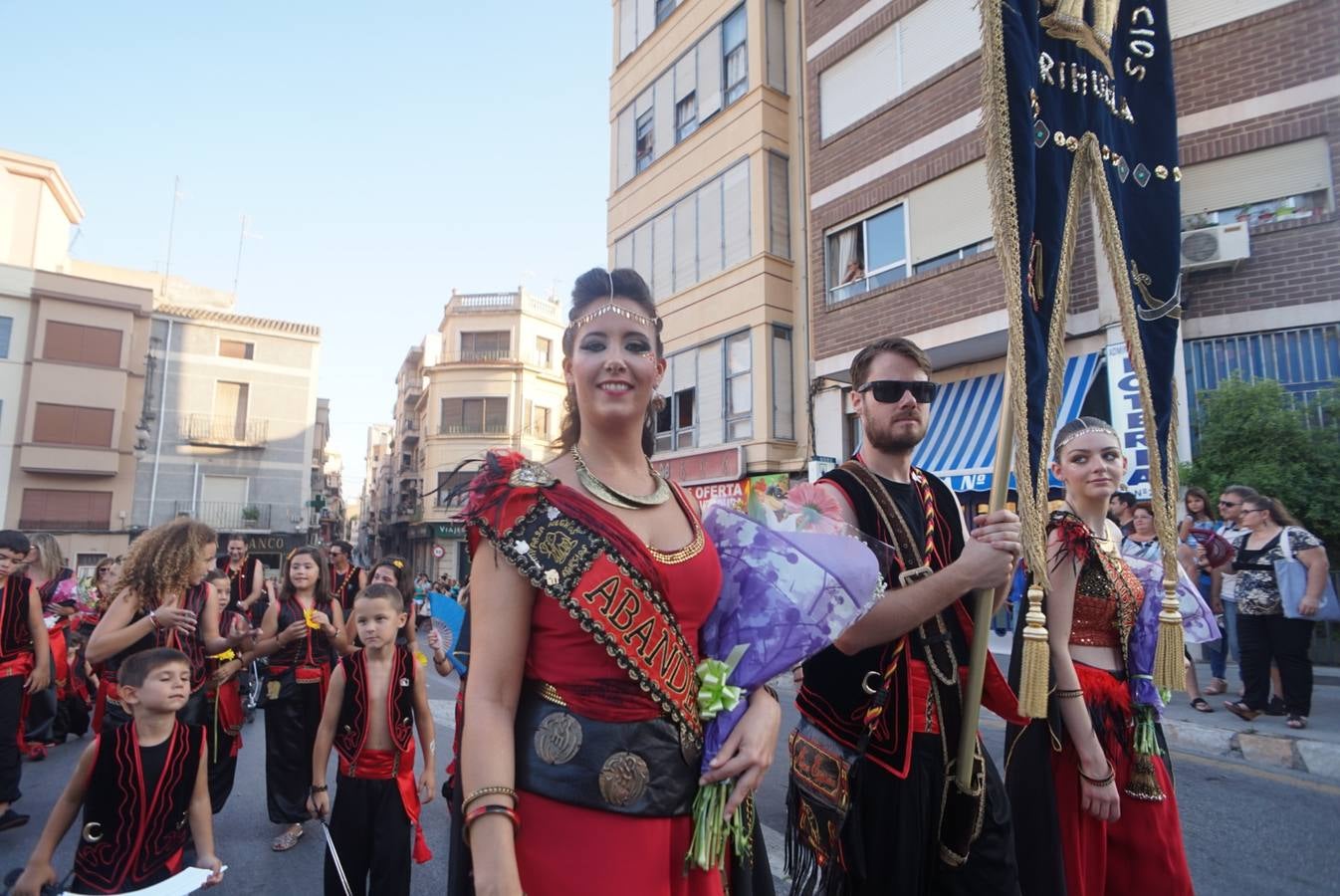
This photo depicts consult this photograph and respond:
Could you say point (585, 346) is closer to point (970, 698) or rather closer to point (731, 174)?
point (970, 698)

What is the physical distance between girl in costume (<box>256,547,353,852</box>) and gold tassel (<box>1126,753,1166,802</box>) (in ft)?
14.9

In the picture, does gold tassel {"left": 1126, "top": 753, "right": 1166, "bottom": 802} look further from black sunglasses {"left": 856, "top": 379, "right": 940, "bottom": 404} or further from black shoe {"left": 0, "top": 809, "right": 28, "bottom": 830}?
black shoe {"left": 0, "top": 809, "right": 28, "bottom": 830}

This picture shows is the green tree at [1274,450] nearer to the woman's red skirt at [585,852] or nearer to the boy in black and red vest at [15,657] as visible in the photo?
the woman's red skirt at [585,852]

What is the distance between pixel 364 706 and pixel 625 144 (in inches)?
758

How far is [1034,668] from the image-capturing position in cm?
257

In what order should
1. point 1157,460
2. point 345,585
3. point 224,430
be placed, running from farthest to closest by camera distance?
point 224,430 < point 345,585 < point 1157,460

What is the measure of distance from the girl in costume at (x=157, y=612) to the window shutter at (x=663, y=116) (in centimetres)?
1671

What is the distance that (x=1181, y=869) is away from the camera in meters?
2.79

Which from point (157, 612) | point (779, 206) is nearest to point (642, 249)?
point (779, 206)

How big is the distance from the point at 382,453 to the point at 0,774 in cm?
8936

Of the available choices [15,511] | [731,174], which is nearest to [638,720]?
[731,174]

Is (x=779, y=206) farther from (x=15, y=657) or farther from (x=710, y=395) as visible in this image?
(x=15, y=657)

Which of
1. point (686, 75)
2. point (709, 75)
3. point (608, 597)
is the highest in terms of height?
point (686, 75)

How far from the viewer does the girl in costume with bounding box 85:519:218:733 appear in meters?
4.12
